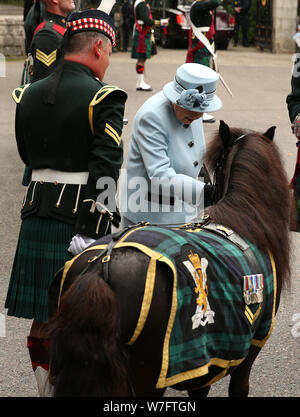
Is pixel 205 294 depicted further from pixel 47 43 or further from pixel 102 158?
pixel 47 43

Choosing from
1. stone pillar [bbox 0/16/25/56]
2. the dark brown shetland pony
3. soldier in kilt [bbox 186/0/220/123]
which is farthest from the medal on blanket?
stone pillar [bbox 0/16/25/56]

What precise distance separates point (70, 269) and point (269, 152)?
37.6 inches

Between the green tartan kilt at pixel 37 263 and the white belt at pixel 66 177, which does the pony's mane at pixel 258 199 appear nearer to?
the white belt at pixel 66 177

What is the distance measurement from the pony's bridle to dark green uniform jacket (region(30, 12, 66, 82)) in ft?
7.17

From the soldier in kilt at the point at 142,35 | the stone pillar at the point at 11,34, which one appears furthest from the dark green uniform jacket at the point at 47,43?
the stone pillar at the point at 11,34

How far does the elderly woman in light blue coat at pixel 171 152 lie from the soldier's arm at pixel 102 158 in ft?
1.30

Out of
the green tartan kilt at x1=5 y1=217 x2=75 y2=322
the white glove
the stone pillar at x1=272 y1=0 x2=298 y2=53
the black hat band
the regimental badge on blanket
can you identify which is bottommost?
the stone pillar at x1=272 y1=0 x2=298 y2=53

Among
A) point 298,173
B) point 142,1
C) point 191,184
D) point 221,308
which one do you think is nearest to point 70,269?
point 221,308

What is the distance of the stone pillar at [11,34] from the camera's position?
15.4 m

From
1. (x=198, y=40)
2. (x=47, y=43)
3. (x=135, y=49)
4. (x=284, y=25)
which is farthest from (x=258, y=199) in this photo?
(x=284, y=25)

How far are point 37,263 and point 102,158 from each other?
23.3 inches

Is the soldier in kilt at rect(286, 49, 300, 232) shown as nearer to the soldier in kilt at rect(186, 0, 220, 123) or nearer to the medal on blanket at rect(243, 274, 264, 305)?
the medal on blanket at rect(243, 274, 264, 305)

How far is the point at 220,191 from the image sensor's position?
299 centimetres

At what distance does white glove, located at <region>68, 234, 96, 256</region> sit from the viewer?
3.00m
